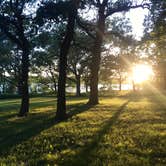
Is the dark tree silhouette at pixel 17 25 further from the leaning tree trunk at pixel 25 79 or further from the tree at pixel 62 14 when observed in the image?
the tree at pixel 62 14

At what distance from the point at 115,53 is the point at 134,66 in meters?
5.76

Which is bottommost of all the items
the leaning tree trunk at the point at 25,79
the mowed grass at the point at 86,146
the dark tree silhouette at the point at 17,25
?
the mowed grass at the point at 86,146

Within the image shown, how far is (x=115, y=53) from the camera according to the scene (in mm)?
47562

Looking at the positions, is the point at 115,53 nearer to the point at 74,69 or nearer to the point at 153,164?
the point at 74,69

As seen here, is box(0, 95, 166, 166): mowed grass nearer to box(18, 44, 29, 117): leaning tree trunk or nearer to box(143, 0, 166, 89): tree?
box(18, 44, 29, 117): leaning tree trunk

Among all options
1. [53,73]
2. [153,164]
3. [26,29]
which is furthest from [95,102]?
[53,73]

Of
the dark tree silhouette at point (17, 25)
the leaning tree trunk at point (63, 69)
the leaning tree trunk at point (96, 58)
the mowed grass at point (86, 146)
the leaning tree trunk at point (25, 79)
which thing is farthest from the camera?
the leaning tree trunk at point (96, 58)

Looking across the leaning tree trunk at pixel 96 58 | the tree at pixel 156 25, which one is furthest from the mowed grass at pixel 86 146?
the leaning tree trunk at pixel 96 58

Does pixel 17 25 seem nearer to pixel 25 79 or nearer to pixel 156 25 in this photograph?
pixel 25 79

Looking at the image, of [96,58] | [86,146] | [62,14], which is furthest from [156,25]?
[86,146]

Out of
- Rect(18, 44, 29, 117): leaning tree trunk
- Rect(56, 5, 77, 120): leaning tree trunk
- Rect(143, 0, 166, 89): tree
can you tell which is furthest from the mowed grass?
Rect(143, 0, 166, 89): tree

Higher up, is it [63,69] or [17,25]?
[17,25]

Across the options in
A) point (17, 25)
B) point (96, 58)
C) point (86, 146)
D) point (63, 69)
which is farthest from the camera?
point (96, 58)

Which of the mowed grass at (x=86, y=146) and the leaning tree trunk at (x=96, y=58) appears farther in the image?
the leaning tree trunk at (x=96, y=58)
